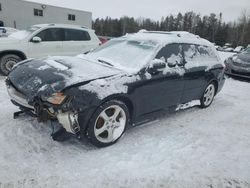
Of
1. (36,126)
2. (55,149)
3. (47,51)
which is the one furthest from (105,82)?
(47,51)

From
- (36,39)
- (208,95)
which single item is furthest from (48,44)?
(208,95)

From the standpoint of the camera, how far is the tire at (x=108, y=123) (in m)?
3.41

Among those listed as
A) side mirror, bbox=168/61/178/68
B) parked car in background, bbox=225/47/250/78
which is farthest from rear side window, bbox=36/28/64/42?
parked car in background, bbox=225/47/250/78

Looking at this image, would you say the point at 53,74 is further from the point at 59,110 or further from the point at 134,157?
the point at 134,157

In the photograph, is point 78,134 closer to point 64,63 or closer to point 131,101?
point 131,101

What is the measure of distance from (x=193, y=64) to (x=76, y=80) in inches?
105

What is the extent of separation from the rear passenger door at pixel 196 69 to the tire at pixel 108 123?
1.64m

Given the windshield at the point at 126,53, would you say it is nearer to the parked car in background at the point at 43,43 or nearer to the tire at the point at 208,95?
the tire at the point at 208,95

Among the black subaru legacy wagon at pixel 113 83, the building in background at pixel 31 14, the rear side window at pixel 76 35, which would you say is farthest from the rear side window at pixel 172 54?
the building in background at pixel 31 14

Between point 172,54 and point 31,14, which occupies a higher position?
point 31,14

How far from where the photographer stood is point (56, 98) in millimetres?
3207

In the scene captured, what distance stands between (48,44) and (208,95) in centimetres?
529

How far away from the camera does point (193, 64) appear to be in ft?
16.5

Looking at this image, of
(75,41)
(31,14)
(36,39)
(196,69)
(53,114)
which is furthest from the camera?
(31,14)
